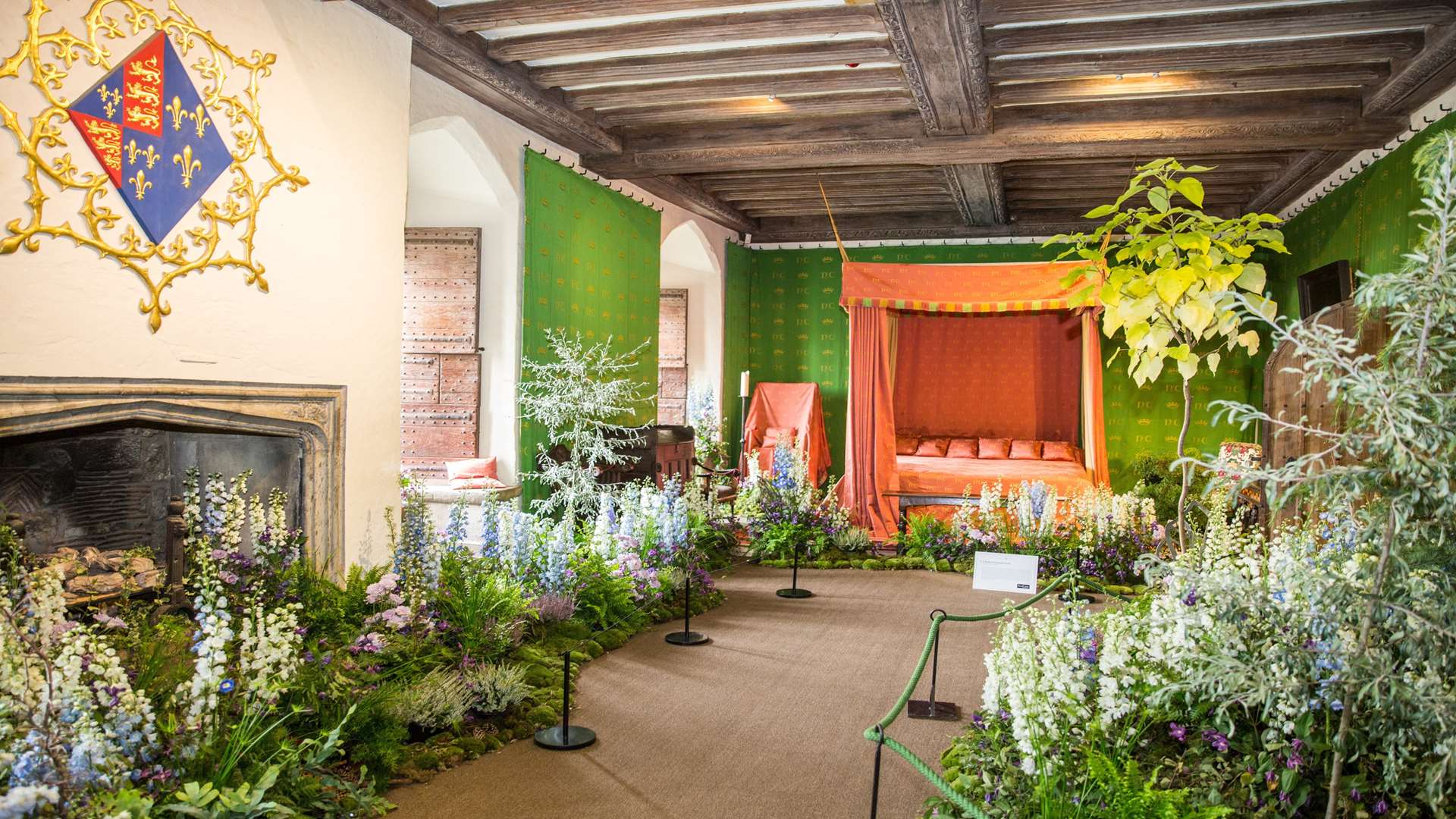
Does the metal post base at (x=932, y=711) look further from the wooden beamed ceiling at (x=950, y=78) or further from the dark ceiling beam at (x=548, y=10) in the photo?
the dark ceiling beam at (x=548, y=10)

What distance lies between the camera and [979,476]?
31.8ft

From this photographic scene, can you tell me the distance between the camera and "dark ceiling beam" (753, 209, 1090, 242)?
1186 cm

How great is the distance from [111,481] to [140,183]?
55.2 inches

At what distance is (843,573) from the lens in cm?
812

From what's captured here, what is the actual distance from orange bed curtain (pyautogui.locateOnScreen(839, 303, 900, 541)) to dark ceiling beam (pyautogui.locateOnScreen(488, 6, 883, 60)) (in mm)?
3669

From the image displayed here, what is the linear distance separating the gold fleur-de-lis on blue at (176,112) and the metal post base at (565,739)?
3.05 metres

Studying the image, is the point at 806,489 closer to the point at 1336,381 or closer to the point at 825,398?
the point at 825,398

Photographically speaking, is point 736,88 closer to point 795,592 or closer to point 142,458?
→ point 795,592

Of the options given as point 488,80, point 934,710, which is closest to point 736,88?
point 488,80

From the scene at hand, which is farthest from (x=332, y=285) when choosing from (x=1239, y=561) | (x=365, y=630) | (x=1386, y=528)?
(x=1386, y=528)

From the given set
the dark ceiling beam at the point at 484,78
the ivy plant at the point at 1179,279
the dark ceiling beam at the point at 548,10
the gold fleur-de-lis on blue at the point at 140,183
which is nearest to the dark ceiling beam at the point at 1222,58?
the dark ceiling beam at the point at 548,10

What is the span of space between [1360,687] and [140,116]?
4701 millimetres

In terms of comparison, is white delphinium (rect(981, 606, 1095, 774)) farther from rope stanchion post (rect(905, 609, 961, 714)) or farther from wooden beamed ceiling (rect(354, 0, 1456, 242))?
wooden beamed ceiling (rect(354, 0, 1456, 242))

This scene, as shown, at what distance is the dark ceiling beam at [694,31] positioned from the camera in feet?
18.9
